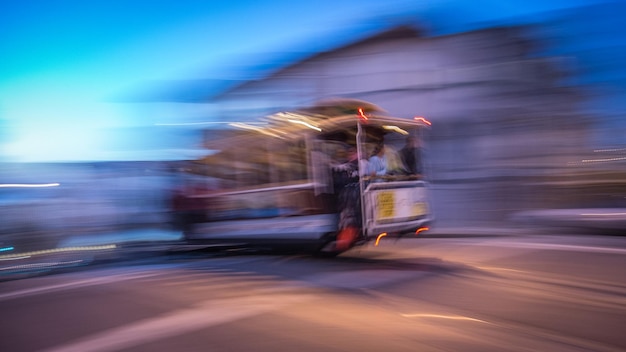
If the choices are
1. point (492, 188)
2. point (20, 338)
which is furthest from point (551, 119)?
point (20, 338)

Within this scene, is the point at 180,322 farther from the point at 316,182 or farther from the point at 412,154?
the point at 412,154

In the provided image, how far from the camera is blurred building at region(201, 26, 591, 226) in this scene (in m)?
14.3

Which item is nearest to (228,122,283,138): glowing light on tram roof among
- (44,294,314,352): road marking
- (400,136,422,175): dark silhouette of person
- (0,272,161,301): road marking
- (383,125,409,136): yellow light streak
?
(383,125,409,136): yellow light streak

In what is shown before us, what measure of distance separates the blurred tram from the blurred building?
540 cm

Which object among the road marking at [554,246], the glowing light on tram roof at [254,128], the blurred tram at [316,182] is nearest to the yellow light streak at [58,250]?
the blurred tram at [316,182]

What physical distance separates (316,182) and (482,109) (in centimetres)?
974

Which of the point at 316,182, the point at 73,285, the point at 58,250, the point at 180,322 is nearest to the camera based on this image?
the point at 180,322

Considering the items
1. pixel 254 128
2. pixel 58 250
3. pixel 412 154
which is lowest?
pixel 58 250

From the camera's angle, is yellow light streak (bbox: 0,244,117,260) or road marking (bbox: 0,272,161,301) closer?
road marking (bbox: 0,272,161,301)

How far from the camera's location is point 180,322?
4.37m

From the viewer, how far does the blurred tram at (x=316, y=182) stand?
7.18 metres

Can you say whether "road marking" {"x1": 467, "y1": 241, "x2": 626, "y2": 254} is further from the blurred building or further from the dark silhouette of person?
the blurred building

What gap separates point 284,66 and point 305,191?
13394mm

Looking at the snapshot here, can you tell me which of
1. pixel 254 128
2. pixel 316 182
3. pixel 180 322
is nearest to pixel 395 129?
pixel 316 182
